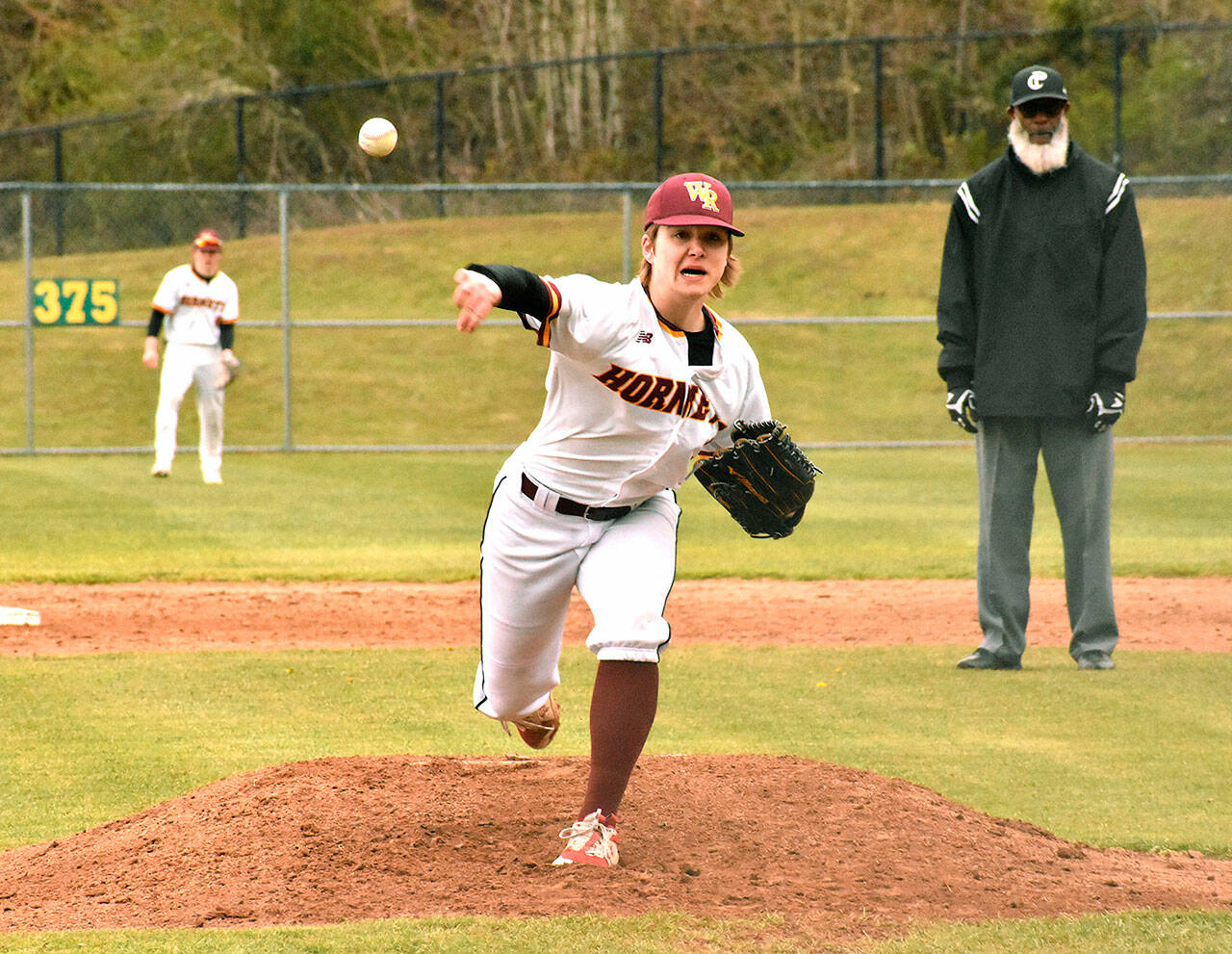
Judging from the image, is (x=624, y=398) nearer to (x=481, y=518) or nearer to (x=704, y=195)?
(x=704, y=195)

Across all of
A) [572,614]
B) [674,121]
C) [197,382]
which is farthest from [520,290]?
[674,121]

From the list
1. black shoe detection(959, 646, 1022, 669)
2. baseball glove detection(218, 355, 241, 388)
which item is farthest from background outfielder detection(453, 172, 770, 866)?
baseball glove detection(218, 355, 241, 388)

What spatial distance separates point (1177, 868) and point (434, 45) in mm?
33894

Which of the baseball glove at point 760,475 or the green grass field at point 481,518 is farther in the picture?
the green grass field at point 481,518

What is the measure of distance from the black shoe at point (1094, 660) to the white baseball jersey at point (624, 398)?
9.77 ft

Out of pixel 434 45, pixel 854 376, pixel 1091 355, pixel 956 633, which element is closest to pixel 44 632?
pixel 956 633

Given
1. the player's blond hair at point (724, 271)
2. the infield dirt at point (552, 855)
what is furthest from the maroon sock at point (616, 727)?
the player's blond hair at point (724, 271)

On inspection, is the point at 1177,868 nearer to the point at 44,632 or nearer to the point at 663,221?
the point at 663,221

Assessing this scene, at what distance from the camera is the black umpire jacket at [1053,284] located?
644cm

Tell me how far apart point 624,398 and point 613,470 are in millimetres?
226

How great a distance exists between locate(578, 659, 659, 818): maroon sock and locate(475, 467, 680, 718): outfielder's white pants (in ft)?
0.17

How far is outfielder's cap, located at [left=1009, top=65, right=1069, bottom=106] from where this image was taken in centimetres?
634

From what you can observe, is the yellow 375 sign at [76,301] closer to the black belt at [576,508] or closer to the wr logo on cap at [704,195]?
the black belt at [576,508]

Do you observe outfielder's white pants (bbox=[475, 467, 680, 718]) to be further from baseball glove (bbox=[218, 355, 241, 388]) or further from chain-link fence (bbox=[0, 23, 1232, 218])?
chain-link fence (bbox=[0, 23, 1232, 218])
